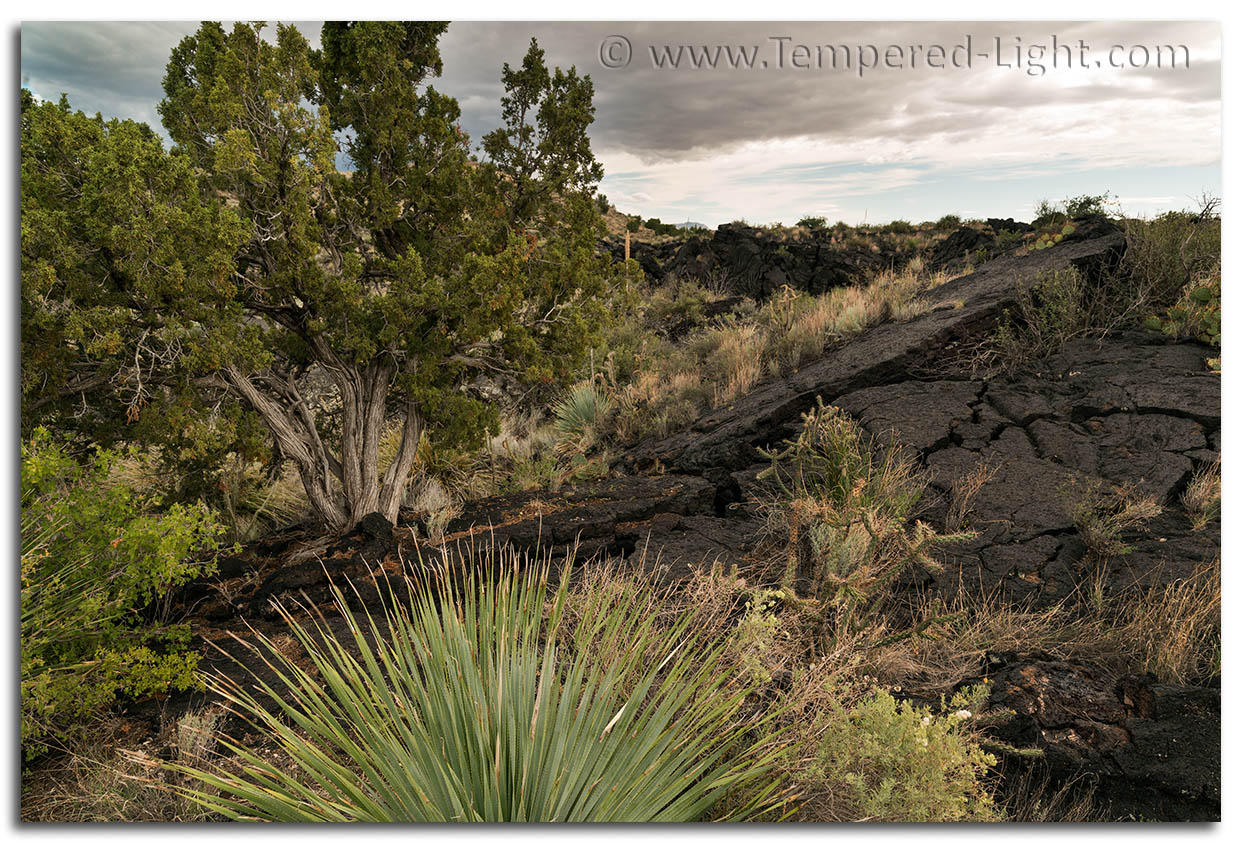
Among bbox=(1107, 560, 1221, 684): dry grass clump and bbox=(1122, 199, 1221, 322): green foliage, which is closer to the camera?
bbox=(1107, 560, 1221, 684): dry grass clump

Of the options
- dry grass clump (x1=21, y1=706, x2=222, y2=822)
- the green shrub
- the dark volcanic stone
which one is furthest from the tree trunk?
the green shrub

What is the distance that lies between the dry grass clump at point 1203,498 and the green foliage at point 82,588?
18.2ft

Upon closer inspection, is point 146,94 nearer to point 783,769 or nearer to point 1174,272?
point 783,769

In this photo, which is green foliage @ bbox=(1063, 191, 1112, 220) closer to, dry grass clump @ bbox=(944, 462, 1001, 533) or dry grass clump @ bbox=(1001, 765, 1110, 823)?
dry grass clump @ bbox=(944, 462, 1001, 533)

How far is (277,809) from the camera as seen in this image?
1.99 m

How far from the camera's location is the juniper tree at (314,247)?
322cm

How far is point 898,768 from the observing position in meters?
2.24

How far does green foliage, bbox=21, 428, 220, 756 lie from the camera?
270 centimetres

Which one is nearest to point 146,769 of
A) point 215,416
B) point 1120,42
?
point 215,416

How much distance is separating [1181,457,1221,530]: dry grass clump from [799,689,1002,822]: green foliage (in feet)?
9.02

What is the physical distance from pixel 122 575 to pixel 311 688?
1549 mm

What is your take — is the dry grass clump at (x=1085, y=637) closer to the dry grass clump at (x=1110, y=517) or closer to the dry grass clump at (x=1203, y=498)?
the dry grass clump at (x=1110, y=517)

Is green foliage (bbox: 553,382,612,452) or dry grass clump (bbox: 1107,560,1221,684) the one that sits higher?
green foliage (bbox: 553,382,612,452)

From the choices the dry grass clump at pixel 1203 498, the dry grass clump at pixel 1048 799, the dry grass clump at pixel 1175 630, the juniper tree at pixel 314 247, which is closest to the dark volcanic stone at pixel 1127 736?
the dry grass clump at pixel 1048 799
